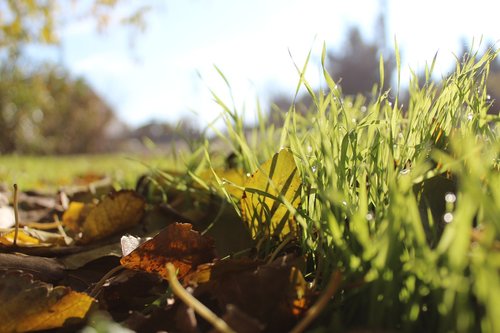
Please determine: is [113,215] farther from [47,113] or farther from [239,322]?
[47,113]

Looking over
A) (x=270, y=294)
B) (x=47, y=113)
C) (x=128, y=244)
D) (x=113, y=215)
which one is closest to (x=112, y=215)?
(x=113, y=215)

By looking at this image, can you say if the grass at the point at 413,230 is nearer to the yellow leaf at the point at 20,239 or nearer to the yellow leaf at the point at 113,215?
the yellow leaf at the point at 113,215

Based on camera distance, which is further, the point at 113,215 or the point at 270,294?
the point at 113,215

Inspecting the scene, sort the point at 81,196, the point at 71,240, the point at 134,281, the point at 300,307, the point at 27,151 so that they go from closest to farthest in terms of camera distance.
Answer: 1. the point at 300,307
2. the point at 134,281
3. the point at 71,240
4. the point at 81,196
5. the point at 27,151

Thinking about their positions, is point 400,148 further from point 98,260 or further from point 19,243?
point 19,243

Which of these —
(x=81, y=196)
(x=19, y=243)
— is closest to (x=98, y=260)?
(x=19, y=243)

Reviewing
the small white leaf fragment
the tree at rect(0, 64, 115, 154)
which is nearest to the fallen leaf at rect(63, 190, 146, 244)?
the small white leaf fragment
